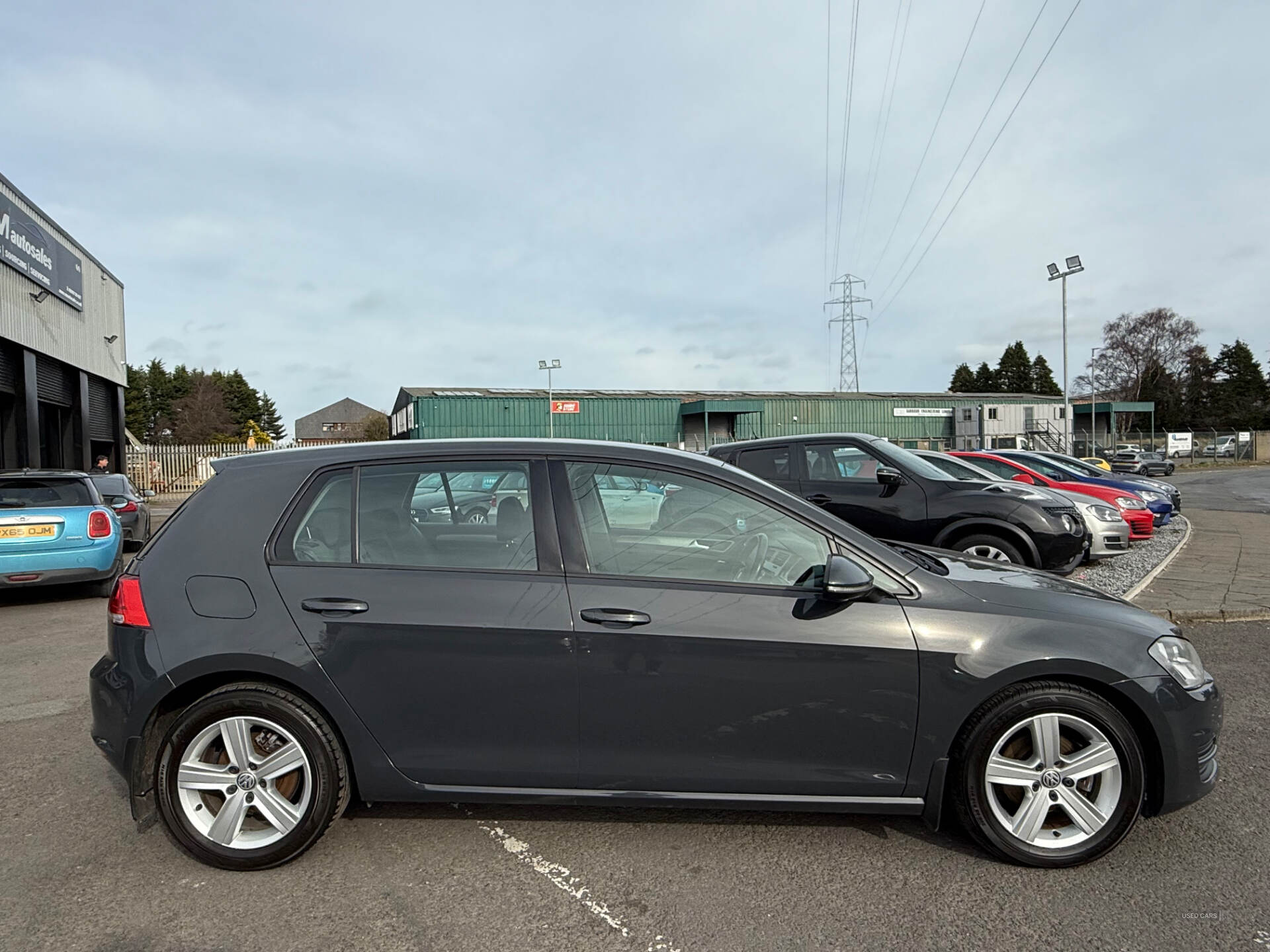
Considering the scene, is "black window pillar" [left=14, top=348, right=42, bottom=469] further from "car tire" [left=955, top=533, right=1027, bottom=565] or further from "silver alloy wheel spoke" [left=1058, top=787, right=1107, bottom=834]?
"silver alloy wheel spoke" [left=1058, top=787, right=1107, bottom=834]

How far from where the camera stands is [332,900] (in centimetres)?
285

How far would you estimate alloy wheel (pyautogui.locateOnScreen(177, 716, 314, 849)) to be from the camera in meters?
3.05

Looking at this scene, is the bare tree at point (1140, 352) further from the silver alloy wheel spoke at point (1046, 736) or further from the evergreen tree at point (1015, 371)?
the silver alloy wheel spoke at point (1046, 736)

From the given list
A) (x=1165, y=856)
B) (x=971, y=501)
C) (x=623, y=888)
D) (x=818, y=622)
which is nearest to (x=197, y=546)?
(x=623, y=888)

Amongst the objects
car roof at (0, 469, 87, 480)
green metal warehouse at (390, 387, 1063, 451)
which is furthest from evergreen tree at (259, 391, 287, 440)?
car roof at (0, 469, 87, 480)

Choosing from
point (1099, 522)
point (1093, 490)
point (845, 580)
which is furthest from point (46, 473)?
point (1093, 490)

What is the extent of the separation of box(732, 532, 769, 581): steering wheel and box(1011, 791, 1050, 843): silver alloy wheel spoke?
128 centimetres

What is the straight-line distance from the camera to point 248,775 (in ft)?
10.1

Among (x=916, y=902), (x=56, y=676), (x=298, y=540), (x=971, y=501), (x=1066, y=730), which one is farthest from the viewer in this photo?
(x=971, y=501)

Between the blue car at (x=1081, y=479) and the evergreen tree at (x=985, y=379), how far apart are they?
332 feet

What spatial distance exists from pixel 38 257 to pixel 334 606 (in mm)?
22121

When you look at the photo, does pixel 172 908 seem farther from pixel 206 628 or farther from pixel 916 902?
pixel 916 902

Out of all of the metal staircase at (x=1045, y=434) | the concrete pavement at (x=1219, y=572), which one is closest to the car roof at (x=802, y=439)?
the concrete pavement at (x=1219, y=572)

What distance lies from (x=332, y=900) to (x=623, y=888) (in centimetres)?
101
